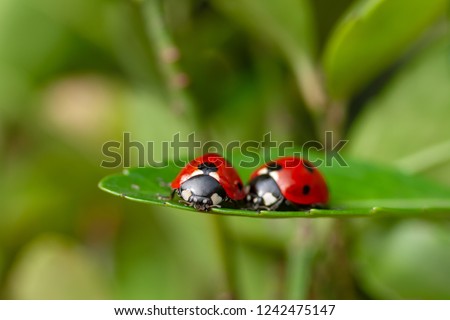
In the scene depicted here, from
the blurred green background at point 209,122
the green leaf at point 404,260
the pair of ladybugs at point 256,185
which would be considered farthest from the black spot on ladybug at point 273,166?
the green leaf at point 404,260

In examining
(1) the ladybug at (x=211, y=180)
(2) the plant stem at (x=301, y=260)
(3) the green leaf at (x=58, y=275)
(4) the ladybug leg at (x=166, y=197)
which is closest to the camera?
(4) the ladybug leg at (x=166, y=197)

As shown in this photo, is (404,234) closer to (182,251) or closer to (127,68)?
(182,251)

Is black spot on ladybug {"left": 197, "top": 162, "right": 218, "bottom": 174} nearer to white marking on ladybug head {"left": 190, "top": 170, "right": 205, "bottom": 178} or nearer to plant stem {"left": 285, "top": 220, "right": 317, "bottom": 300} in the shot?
white marking on ladybug head {"left": 190, "top": 170, "right": 205, "bottom": 178}

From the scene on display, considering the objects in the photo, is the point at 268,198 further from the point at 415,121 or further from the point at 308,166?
the point at 415,121

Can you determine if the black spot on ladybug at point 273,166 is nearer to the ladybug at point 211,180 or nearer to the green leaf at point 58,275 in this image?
the ladybug at point 211,180

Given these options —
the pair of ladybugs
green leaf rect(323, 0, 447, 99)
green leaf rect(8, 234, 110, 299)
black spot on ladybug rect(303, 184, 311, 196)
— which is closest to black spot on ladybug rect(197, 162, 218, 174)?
the pair of ladybugs

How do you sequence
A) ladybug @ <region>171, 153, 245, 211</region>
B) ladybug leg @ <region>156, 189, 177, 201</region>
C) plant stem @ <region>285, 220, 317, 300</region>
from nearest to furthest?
ladybug leg @ <region>156, 189, 177, 201</region> < ladybug @ <region>171, 153, 245, 211</region> < plant stem @ <region>285, 220, 317, 300</region>

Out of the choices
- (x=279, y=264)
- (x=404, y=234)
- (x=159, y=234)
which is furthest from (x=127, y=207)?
(x=404, y=234)
